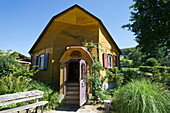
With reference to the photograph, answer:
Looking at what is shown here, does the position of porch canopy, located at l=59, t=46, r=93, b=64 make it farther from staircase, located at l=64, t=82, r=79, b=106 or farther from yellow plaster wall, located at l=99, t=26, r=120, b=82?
yellow plaster wall, located at l=99, t=26, r=120, b=82

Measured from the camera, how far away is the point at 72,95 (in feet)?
18.9

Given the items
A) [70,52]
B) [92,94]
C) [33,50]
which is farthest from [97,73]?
[33,50]

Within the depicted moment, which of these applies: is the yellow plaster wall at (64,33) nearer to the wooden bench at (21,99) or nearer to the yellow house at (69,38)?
the yellow house at (69,38)

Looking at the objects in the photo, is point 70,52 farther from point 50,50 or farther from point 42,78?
point 42,78

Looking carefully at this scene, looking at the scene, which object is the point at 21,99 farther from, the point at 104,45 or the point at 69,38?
the point at 104,45

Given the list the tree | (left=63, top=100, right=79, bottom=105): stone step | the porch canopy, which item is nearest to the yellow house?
the porch canopy

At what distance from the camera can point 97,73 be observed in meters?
6.74

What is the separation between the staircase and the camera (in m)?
5.47

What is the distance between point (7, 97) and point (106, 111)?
432 cm

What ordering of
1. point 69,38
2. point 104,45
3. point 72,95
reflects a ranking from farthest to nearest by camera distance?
1. point 104,45
2. point 69,38
3. point 72,95

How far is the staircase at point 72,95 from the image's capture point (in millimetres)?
5473

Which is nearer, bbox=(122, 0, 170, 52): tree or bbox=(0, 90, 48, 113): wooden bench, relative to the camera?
bbox=(0, 90, 48, 113): wooden bench

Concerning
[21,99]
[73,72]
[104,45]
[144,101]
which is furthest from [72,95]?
[104,45]

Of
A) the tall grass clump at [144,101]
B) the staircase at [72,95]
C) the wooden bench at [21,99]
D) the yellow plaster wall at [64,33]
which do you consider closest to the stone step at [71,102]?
the staircase at [72,95]
